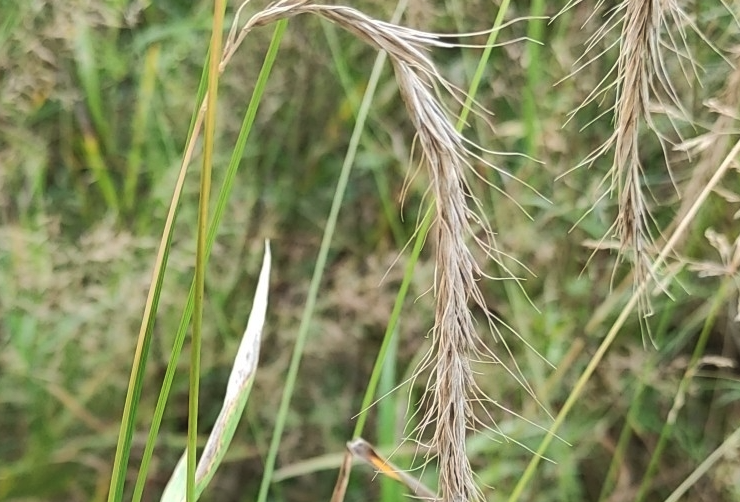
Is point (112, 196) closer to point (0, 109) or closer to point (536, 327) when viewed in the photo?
point (0, 109)

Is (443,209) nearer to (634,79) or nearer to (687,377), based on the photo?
(634,79)

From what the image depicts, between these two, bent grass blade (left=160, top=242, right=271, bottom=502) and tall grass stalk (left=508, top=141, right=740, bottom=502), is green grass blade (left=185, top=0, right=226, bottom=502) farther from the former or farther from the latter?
tall grass stalk (left=508, top=141, right=740, bottom=502)

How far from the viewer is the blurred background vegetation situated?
2.26 feet

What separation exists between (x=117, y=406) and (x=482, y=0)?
603 mm

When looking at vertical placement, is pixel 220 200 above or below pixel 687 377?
above

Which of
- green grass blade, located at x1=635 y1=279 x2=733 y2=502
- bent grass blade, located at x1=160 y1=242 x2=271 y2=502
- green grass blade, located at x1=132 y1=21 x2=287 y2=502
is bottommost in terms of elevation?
green grass blade, located at x1=635 y1=279 x2=733 y2=502

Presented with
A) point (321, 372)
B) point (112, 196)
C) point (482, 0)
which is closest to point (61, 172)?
point (112, 196)

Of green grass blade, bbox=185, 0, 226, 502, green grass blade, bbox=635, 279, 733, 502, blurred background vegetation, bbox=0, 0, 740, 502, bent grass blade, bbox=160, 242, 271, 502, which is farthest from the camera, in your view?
blurred background vegetation, bbox=0, 0, 740, 502

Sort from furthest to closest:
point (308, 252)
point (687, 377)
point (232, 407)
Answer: point (308, 252) < point (687, 377) < point (232, 407)

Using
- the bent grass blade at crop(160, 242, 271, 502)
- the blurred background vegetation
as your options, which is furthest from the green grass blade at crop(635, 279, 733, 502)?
the bent grass blade at crop(160, 242, 271, 502)

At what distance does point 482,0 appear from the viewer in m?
0.76

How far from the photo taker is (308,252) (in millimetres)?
842

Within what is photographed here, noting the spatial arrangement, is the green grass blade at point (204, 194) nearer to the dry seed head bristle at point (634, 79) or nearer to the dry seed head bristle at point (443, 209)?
the dry seed head bristle at point (443, 209)

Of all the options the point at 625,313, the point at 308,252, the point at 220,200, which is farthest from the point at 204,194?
the point at 308,252
